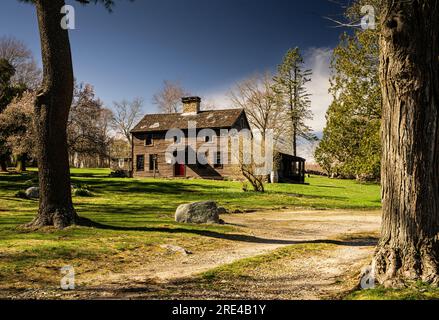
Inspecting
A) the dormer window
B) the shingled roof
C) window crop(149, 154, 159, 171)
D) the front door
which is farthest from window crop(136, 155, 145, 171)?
the front door

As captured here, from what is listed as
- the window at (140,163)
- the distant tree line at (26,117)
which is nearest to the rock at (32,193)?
the distant tree line at (26,117)

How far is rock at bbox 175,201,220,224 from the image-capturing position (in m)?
13.2

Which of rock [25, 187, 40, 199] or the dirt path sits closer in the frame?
the dirt path

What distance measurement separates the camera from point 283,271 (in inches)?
275

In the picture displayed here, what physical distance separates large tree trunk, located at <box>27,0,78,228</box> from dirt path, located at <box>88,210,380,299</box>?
405 centimetres

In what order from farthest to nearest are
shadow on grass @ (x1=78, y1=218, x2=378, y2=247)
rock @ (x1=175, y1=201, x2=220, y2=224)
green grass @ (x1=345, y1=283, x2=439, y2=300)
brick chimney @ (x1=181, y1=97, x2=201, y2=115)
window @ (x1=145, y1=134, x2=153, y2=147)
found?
brick chimney @ (x1=181, y1=97, x2=201, y2=115) → window @ (x1=145, y1=134, x2=153, y2=147) → rock @ (x1=175, y1=201, x2=220, y2=224) → shadow on grass @ (x1=78, y1=218, x2=378, y2=247) → green grass @ (x1=345, y1=283, x2=439, y2=300)

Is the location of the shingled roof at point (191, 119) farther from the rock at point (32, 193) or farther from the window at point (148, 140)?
the rock at point (32, 193)

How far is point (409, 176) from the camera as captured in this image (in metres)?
5.38

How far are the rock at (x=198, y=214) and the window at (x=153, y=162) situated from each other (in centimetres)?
3195

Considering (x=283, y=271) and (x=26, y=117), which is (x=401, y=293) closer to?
(x=283, y=271)

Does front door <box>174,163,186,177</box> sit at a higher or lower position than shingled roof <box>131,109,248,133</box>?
lower

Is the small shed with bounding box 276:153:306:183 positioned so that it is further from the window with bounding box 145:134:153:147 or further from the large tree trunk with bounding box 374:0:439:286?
the large tree trunk with bounding box 374:0:439:286

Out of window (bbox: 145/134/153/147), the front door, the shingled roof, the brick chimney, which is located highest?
the brick chimney
